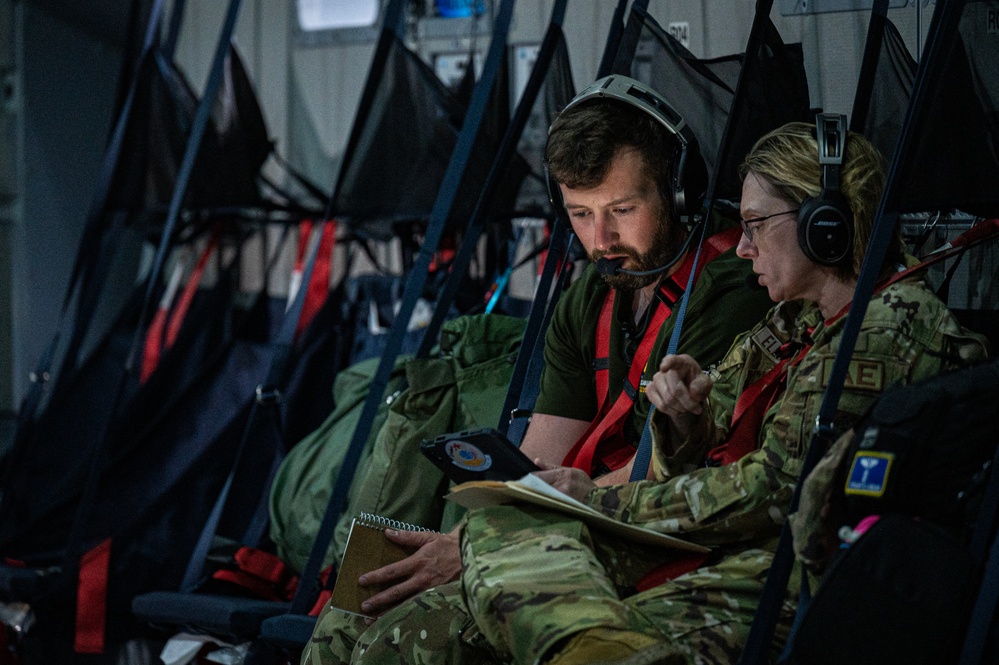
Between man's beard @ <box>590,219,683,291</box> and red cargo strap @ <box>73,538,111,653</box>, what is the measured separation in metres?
1.57

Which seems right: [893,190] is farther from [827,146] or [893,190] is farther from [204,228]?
[204,228]

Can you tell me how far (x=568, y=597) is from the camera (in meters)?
1.43

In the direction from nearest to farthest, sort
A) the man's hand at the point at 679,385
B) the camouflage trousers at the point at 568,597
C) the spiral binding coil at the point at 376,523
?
the camouflage trousers at the point at 568,597 < the man's hand at the point at 679,385 < the spiral binding coil at the point at 376,523

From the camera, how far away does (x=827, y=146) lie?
170 centimetres

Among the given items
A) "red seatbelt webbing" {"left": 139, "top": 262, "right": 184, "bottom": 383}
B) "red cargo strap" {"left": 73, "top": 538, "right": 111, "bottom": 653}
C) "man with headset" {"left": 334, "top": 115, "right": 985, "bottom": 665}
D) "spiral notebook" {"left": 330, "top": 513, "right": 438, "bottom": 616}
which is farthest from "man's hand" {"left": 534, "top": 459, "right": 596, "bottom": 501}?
"red seatbelt webbing" {"left": 139, "top": 262, "right": 184, "bottom": 383}

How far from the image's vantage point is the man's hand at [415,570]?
193 centimetres

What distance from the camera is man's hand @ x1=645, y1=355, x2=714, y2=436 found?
5.40 feet

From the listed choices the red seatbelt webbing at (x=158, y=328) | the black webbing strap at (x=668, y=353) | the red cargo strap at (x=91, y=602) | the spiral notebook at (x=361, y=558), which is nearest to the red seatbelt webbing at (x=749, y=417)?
the black webbing strap at (x=668, y=353)

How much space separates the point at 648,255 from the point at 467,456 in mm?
592

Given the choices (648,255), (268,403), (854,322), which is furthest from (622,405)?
(268,403)

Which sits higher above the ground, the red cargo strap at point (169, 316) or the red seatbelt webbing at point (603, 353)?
the red seatbelt webbing at point (603, 353)

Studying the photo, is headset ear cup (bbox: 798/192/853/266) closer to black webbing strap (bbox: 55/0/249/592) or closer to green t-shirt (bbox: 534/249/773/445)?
green t-shirt (bbox: 534/249/773/445)

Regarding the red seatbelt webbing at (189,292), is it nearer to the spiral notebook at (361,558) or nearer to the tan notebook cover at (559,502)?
the spiral notebook at (361,558)

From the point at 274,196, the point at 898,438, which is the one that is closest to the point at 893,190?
the point at 898,438
